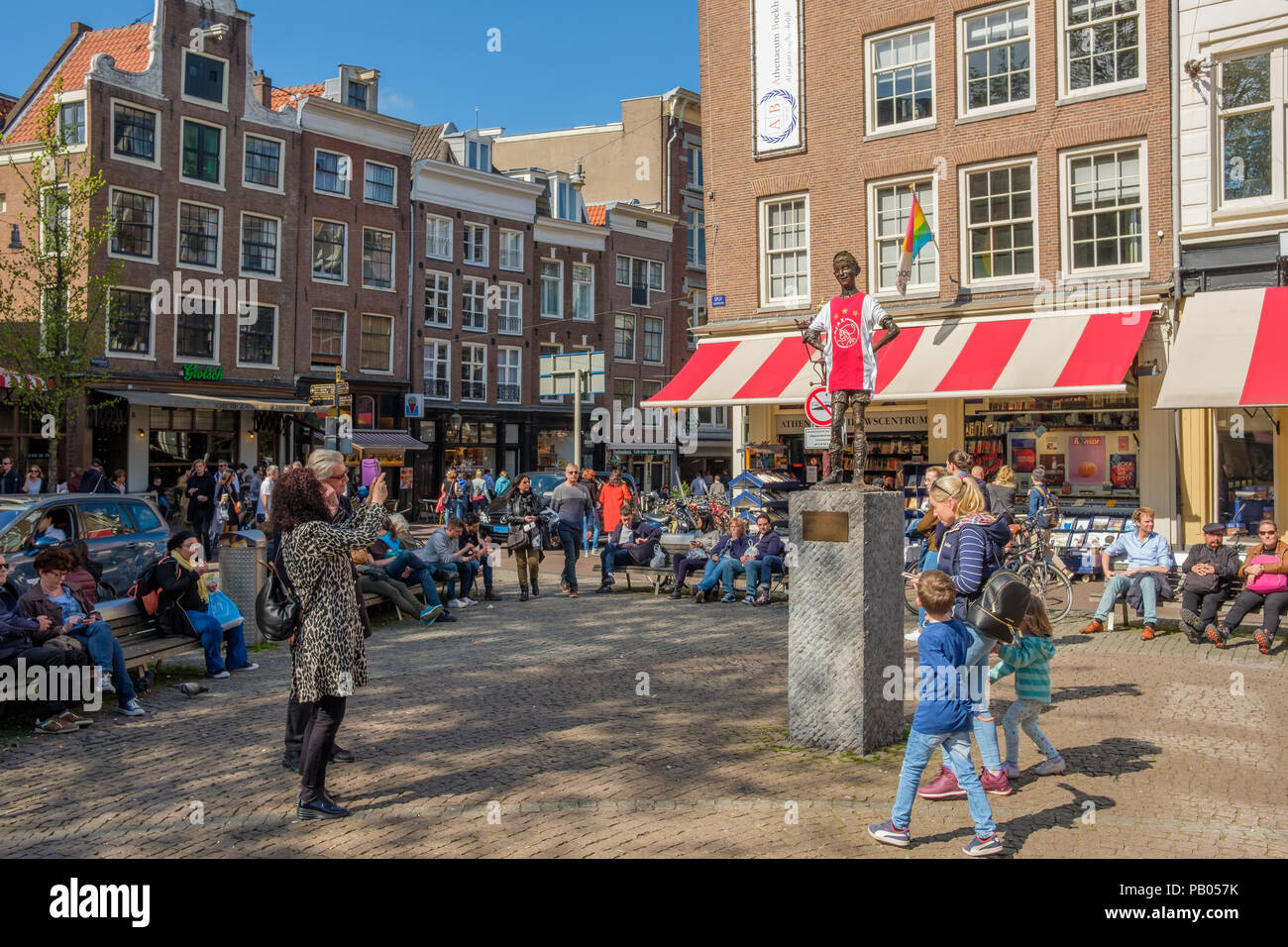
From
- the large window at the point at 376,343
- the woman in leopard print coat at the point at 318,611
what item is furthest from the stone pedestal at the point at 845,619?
the large window at the point at 376,343

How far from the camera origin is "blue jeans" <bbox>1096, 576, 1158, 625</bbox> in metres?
11.3

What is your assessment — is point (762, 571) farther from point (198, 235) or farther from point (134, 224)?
point (198, 235)

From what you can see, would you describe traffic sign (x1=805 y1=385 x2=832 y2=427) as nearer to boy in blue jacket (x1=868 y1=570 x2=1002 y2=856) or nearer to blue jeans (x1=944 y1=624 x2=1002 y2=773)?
blue jeans (x1=944 y1=624 x2=1002 y2=773)

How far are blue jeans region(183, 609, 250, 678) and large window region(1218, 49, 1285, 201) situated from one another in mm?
16162

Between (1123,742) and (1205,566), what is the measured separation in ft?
15.4

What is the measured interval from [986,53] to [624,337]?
2832 centimetres

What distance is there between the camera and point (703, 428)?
48.9 meters

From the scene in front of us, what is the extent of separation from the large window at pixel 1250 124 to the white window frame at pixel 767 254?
7.86 metres

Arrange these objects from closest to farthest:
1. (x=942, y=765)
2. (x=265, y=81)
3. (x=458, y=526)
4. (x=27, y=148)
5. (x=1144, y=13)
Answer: (x=942, y=765)
(x=458, y=526)
(x=1144, y=13)
(x=27, y=148)
(x=265, y=81)

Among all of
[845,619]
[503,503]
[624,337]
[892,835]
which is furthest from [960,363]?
[624,337]

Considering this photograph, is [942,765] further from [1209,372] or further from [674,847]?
[1209,372]

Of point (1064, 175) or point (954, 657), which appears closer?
point (954, 657)
